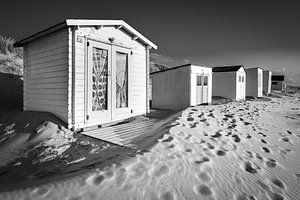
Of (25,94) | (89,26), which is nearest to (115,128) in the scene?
(89,26)

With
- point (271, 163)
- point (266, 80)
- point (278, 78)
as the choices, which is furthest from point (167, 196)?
point (278, 78)

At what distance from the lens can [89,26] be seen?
621 centimetres

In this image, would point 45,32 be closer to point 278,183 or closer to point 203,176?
point 203,176

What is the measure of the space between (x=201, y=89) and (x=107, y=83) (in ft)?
27.0

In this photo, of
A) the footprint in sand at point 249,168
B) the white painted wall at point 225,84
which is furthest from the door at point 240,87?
the footprint in sand at point 249,168

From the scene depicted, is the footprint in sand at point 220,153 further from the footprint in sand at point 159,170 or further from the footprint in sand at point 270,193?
the footprint in sand at point 159,170

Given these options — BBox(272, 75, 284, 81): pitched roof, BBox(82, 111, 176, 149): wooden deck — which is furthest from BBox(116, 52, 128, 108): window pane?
BBox(272, 75, 284, 81): pitched roof

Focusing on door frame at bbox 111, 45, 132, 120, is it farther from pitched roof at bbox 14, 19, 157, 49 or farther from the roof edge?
the roof edge

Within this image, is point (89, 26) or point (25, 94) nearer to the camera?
point (89, 26)

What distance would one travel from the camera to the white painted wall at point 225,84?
58.6 feet

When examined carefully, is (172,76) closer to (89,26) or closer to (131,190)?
(89,26)

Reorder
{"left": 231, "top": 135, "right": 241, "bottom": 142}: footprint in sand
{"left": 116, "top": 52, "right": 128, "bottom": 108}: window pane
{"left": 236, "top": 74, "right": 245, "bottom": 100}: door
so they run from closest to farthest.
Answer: {"left": 231, "top": 135, "right": 241, "bottom": 142}: footprint in sand < {"left": 116, "top": 52, "right": 128, "bottom": 108}: window pane < {"left": 236, "top": 74, "right": 245, "bottom": 100}: door

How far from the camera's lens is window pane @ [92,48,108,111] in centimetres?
640

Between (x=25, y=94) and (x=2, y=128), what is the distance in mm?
2064
